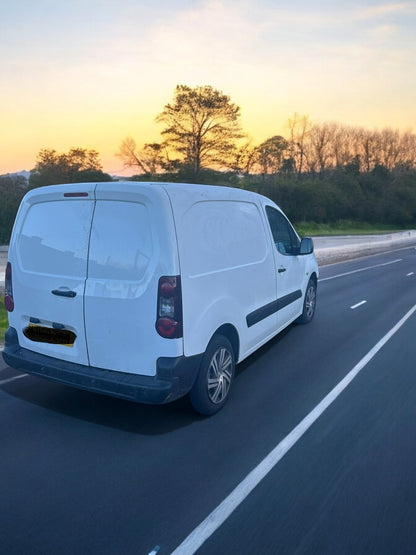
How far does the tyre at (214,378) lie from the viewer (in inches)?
160

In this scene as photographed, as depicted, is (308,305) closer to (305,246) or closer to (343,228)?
(305,246)

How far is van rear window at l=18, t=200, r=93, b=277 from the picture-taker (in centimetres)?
381

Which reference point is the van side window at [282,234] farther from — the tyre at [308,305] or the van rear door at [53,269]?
the van rear door at [53,269]

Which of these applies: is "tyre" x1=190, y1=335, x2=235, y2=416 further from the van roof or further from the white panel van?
the van roof

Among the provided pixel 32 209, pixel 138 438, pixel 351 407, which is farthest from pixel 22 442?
pixel 351 407

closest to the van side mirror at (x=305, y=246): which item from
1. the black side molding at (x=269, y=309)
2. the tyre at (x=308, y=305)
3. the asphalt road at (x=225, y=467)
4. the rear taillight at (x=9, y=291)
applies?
the black side molding at (x=269, y=309)

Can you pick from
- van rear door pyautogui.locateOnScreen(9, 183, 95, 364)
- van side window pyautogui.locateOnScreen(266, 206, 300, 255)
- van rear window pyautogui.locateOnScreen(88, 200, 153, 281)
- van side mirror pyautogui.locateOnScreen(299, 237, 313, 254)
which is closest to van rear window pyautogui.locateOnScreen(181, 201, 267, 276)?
van rear window pyautogui.locateOnScreen(88, 200, 153, 281)

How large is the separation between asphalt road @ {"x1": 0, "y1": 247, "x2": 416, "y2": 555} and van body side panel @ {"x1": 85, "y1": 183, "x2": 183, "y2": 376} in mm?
726

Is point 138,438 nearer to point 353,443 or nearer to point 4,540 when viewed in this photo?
point 4,540

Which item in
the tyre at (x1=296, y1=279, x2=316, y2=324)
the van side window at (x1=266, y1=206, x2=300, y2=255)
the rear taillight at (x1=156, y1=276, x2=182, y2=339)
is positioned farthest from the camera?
the tyre at (x1=296, y1=279, x2=316, y2=324)

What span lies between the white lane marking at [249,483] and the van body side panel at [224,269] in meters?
0.99

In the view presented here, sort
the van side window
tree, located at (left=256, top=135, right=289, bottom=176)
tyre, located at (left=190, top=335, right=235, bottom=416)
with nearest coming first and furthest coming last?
tyre, located at (left=190, top=335, right=235, bottom=416) < the van side window < tree, located at (left=256, top=135, right=289, bottom=176)

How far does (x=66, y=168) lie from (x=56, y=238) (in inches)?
2098

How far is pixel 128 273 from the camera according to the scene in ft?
11.9
